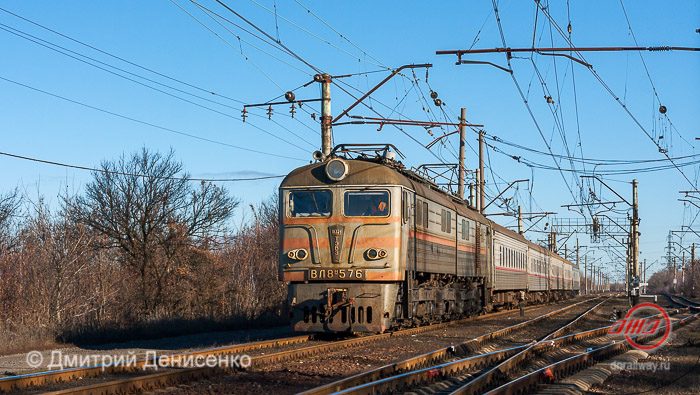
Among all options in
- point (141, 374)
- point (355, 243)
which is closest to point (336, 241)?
point (355, 243)

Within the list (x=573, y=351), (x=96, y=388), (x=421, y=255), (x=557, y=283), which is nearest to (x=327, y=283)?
(x=421, y=255)

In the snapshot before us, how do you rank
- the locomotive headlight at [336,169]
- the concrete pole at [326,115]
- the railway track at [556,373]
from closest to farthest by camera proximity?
the railway track at [556,373] < the locomotive headlight at [336,169] < the concrete pole at [326,115]

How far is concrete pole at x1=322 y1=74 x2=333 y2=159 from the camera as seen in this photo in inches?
860

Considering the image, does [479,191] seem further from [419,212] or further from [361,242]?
[361,242]

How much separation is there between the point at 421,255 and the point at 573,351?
4043 millimetres

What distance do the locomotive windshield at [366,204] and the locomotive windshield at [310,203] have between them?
436 millimetres

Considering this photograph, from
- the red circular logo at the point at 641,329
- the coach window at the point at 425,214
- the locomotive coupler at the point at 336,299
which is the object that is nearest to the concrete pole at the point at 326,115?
the coach window at the point at 425,214

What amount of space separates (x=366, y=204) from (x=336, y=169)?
100 centimetres

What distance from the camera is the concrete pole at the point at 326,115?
21844mm

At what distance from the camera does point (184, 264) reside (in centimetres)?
3666

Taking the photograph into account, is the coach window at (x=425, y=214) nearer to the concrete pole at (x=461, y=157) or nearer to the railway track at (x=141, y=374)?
the railway track at (x=141, y=374)

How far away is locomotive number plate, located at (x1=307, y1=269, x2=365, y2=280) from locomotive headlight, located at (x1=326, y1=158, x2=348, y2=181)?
2.01 m

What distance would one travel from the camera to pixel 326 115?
22.0 meters

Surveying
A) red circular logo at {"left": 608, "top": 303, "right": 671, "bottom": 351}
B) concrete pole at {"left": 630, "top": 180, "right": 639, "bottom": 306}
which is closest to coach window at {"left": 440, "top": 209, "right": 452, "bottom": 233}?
red circular logo at {"left": 608, "top": 303, "right": 671, "bottom": 351}
